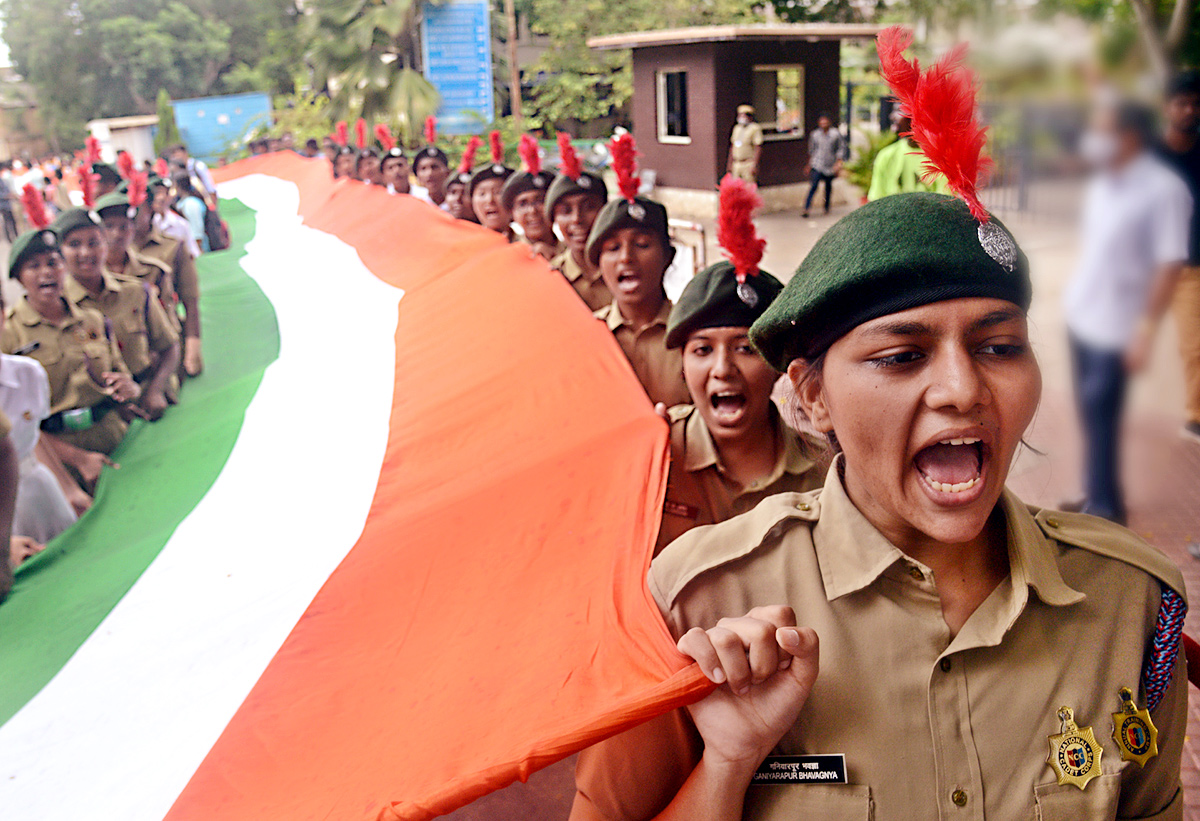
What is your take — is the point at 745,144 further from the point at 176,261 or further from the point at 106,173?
the point at 176,261

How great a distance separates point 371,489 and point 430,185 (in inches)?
199

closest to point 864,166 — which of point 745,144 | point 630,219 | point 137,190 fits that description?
point 745,144

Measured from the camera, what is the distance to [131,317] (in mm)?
5676

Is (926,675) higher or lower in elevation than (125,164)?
lower

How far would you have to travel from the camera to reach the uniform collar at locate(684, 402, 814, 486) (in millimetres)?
2570

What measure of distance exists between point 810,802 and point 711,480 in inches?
56.2

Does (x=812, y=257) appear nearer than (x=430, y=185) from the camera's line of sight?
Yes

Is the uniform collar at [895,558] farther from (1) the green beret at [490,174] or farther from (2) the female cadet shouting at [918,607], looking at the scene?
(1) the green beret at [490,174]

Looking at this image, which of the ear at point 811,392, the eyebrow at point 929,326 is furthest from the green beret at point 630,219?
the eyebrow at point 929,326

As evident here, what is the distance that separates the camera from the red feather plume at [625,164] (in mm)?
3934

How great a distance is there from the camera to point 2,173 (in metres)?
→ 18.9

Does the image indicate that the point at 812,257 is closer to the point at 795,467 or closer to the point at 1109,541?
the point at 1109,541

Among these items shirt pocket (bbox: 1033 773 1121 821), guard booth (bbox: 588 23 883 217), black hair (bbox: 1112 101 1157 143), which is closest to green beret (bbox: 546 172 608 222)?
black hair (bbox: 1112 101 1157 143)

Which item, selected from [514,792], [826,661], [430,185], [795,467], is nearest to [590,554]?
[795,467]
